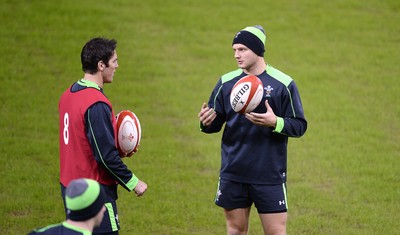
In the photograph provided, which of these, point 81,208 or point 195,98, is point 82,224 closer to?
point 81,208

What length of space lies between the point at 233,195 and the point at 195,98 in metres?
6.98

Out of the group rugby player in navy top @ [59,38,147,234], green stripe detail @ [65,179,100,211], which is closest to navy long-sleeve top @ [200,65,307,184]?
rugby player in navy top @ [59,38,147,234]

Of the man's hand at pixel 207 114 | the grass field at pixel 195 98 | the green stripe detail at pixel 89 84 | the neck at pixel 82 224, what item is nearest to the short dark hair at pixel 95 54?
the green stripe detail at pixel 89 84

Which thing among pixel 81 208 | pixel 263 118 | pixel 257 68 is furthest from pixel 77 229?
pixel 257 68

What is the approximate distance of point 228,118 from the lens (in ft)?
28.3

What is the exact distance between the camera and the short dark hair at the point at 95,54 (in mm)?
7727

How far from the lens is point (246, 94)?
8.12 metres

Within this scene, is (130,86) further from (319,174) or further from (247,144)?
(247,144)

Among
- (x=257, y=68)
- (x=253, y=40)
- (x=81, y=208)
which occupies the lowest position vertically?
(x=81, y=208)

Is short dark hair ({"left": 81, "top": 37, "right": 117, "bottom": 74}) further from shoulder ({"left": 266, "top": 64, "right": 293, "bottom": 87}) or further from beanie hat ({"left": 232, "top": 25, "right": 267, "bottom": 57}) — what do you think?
shoulder ({"left": 266, "top": 64, "right": 293, "bottom": 87})

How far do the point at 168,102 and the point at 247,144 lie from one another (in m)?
6.89

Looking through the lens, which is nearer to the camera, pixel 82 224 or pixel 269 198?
pixel 82 224

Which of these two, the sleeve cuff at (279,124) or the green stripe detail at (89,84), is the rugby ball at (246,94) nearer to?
the sleeve cuff at (279,124)

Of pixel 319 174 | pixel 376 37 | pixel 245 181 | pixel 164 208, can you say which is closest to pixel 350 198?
pixel 319 174
